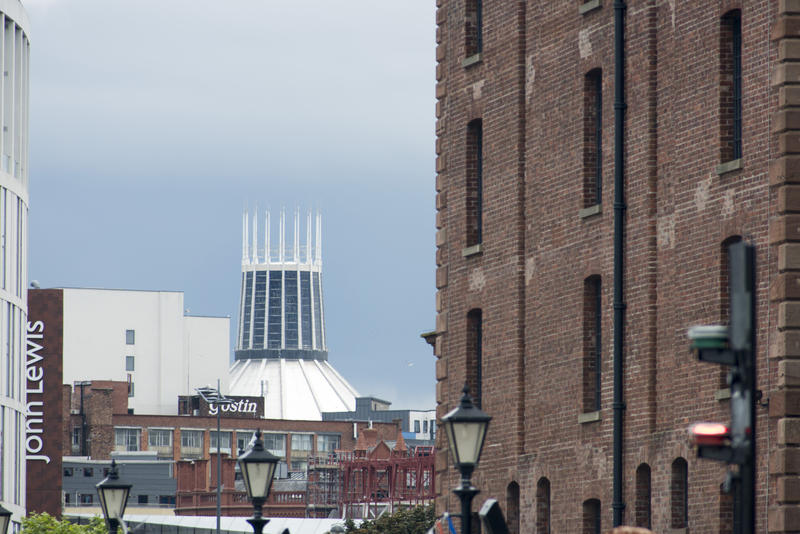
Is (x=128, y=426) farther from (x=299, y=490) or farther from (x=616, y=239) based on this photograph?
(x=616, y=239)

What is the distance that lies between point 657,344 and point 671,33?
18.3 feet

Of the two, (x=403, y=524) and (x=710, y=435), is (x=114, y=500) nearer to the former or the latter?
(x=710, y=435)

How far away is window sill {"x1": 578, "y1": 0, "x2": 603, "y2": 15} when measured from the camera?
3791 centimetres

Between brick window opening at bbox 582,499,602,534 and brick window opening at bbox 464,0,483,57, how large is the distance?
1095cm

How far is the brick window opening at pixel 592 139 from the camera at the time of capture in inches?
1495

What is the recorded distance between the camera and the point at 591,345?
37.7 meters

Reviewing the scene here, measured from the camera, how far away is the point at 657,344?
35.3 m

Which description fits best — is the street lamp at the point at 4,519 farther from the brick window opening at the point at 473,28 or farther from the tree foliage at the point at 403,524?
the tree foliage at the point at 403,524

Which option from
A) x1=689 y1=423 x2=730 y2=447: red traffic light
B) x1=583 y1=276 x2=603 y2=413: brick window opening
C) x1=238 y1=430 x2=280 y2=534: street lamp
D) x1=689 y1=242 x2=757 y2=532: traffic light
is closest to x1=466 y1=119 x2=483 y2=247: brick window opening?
x1=583 y1=276 x2=603 y2=413: brick window opening

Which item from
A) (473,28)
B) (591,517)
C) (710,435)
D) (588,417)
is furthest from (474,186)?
(710,435)

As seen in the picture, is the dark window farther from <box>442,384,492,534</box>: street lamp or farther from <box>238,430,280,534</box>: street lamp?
<box>442,384,492,534</box>: street lamp

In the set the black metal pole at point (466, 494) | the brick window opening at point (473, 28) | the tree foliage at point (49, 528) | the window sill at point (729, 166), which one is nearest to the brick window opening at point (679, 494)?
the window sill at point (729, 166)

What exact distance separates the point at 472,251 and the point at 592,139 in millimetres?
5447

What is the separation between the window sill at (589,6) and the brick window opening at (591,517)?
9449 millimetres
